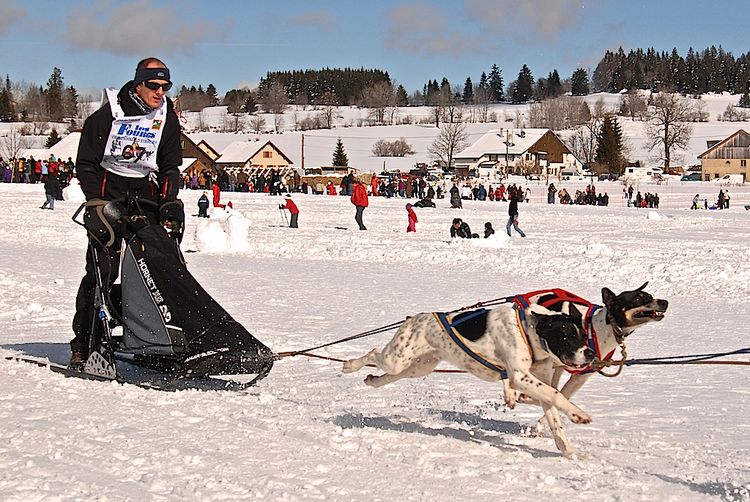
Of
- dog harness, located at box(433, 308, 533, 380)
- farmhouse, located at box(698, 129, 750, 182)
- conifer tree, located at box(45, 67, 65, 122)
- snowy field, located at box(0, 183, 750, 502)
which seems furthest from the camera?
conifer tree, located at box(45, 67, 65, 122)

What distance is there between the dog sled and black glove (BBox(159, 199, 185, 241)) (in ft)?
0.27

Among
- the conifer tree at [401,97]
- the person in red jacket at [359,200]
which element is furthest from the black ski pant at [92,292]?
the conifer tree at [401,97]

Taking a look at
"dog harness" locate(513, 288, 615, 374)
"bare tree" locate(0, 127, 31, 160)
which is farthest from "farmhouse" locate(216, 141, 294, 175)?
"dog harness" locate(513, 288, 615, 374)

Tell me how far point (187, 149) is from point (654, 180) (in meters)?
42.3

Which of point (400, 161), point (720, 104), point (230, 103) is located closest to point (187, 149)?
point (400, 161)

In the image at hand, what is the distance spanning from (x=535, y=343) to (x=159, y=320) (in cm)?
231

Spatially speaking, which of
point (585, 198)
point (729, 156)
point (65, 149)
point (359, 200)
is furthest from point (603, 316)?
point (729, 156)

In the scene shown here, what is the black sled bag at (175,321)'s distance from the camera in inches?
201

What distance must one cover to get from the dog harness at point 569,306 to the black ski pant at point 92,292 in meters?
2.68

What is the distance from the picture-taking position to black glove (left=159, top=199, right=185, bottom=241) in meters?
5.49

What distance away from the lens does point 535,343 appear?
13.6 ft

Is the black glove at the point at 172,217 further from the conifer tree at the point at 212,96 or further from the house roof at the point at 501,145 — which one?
the conifer tree at the point at 212,96

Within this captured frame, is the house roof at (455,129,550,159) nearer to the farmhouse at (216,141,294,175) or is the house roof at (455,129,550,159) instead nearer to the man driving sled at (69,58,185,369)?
the farmhouse at (216,141,294,175)

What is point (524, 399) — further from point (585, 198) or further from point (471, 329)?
point (585, 198)
